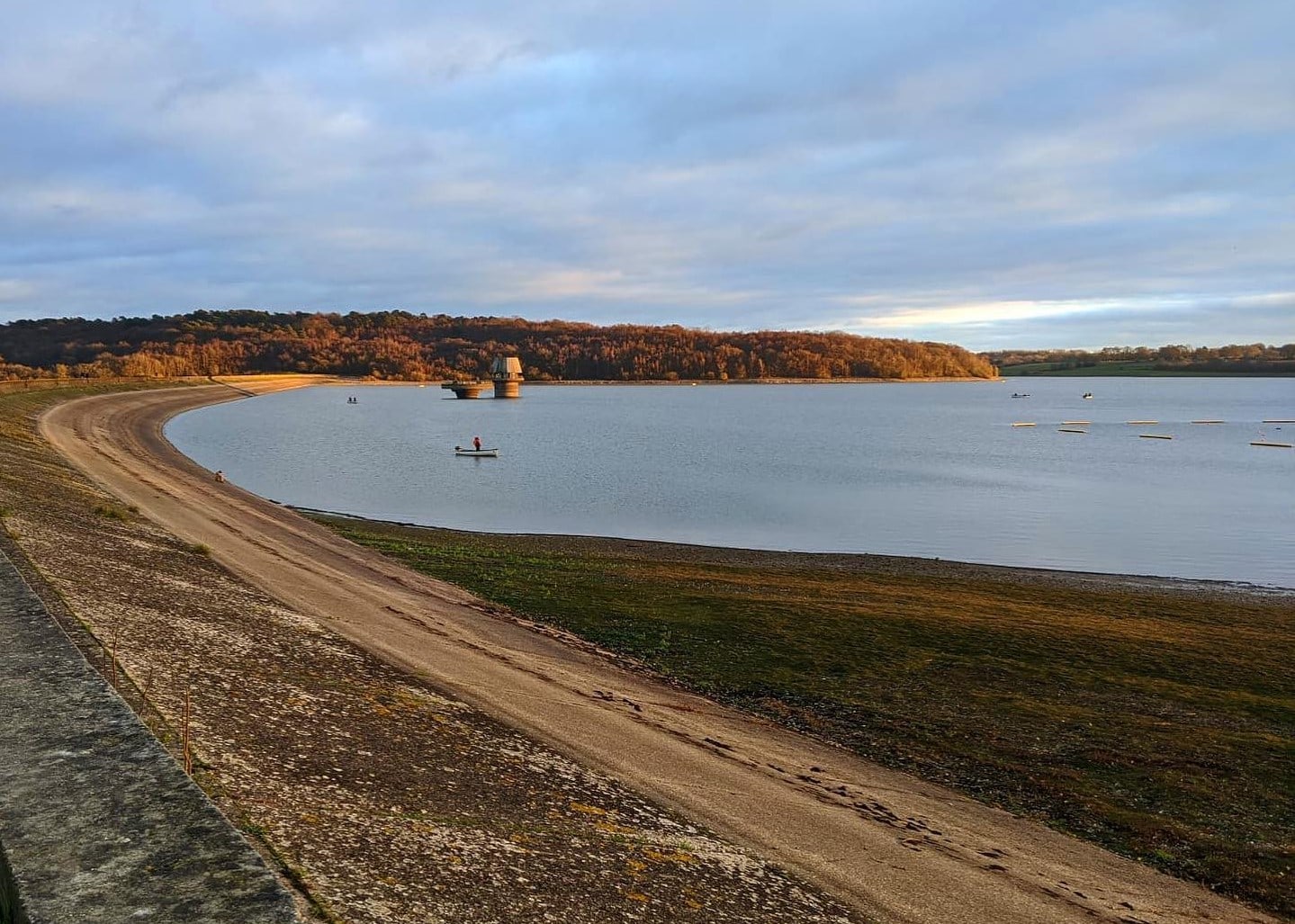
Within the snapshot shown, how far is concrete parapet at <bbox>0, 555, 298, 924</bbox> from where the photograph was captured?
10.9 feet

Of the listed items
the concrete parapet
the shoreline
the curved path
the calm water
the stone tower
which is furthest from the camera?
the stone tower

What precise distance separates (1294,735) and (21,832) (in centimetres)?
1487

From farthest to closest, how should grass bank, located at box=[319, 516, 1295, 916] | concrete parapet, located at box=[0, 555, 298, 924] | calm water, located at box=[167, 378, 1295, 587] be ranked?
calm water, located at box=[167, 378, 1295, 587]
grass bank, located at box=[319, 516, 1295, 916]
concrete parapet, located at box=[0, 555, 298, 924]

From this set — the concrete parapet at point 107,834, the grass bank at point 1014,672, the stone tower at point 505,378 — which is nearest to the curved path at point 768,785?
the grass bank at point 1014,672

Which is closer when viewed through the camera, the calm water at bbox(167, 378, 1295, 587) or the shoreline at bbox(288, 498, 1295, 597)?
the shoreline at bbox(288, 498, 1295, 597)

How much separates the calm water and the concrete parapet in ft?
97.5

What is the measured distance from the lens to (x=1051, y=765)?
11.5 m

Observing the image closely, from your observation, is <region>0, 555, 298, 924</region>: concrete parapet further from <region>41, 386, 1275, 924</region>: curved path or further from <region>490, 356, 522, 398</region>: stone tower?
<region>490, 356, 522, 398</region>: stone tower

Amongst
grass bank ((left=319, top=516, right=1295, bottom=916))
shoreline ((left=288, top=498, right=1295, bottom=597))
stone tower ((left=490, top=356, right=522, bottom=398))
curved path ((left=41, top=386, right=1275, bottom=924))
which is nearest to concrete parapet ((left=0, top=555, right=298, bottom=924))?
curved path ((left=41, top=386, right=1275, bottom=924))

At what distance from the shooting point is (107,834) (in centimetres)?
380

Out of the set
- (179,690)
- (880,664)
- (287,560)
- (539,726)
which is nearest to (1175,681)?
(880,664)

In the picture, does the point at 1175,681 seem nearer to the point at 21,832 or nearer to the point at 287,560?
the point at 21,832

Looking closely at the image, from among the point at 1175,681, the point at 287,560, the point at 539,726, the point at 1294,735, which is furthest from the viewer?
the point at 287,560

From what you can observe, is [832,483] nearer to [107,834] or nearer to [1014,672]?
[1014,672]
